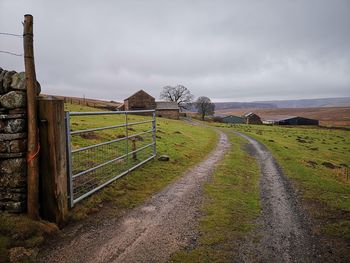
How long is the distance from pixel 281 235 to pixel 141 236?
3.24 metres

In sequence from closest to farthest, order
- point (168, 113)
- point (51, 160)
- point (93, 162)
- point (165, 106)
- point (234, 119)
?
point (51, 160) < point (93, 162) < point (168, 113) < point (165, 106) < point (234, 119)

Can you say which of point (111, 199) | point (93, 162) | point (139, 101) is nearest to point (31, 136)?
point (111, 199)

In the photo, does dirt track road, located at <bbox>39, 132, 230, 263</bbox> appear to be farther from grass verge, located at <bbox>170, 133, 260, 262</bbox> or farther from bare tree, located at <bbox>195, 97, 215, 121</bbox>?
bare tree, located at <bbox>195, 97, 215, 121</bbox>

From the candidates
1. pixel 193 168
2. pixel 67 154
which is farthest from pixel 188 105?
pixel 67 154

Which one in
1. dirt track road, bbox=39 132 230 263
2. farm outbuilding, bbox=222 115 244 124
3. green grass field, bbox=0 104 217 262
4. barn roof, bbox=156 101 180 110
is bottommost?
farm outbuilding, bbox=222 115 244 124

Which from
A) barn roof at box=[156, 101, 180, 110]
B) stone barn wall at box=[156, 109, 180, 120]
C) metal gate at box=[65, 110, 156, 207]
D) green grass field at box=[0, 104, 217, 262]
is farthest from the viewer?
barn roof at box=[156, 101, 180, 110]

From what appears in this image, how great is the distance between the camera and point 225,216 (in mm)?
6875

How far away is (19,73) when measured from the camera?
5.84 m

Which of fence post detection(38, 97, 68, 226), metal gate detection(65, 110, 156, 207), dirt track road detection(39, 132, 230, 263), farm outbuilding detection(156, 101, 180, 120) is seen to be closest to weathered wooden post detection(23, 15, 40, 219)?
fence post detection(38, 97, 68, 226)

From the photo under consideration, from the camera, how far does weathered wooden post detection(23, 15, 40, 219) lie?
5641 mm

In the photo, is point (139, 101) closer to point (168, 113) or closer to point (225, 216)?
point (168, 113)

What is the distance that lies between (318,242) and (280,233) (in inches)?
30.9

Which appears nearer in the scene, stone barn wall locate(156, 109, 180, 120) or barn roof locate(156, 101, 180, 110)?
stone barn wall locate(156, 109, 180, 120)

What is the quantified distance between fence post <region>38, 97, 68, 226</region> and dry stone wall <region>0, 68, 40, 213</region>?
378 millimetres
